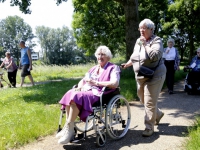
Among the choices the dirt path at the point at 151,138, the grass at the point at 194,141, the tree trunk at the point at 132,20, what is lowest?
the dirt path at the point at 151,138

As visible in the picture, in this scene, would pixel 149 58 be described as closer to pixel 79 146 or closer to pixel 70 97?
pixel 70 97

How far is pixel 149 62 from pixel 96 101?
1.12 m

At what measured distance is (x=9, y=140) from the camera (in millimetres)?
3932

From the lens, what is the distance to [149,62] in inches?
159

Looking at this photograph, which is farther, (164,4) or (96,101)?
(164,4)

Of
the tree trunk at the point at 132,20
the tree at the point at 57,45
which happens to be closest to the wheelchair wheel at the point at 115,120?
the tree trunk at the point at 132,20

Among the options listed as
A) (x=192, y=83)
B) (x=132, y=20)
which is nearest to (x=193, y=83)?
(x=192, y=83)

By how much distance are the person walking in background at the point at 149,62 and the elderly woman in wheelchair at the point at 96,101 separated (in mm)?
418

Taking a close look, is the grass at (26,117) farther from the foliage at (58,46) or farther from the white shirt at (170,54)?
the foliage at (58,46)

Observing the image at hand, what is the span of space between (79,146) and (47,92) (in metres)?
4.16

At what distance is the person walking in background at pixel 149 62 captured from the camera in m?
3.99

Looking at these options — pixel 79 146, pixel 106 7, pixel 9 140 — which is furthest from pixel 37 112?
pixel 106 7

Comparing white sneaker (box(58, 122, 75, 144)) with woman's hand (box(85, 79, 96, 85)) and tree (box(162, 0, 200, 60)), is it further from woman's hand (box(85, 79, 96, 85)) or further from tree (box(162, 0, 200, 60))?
tree (box(162, 0, 200, 60))

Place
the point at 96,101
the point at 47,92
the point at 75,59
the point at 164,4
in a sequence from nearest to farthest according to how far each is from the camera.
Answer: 1. the point at 96,101
2. the point at 47,92
3. the point at 164,4
4. the point at 75,59
